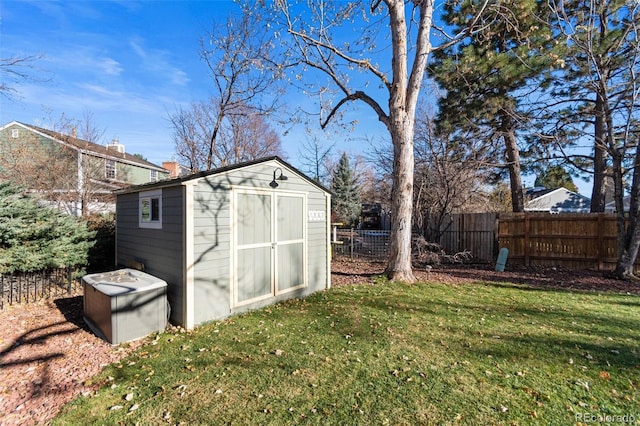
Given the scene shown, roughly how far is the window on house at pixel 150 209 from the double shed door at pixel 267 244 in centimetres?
132

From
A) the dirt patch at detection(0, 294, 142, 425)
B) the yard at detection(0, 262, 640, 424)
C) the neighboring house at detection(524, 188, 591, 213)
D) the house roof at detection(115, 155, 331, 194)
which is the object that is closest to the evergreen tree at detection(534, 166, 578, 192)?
the yard at detection(0, 262, 640, 424)

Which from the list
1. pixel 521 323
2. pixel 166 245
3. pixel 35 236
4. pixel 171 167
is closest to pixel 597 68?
pixel 521 323

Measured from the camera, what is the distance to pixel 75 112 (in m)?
11.9

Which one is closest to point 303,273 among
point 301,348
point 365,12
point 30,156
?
point 301,348

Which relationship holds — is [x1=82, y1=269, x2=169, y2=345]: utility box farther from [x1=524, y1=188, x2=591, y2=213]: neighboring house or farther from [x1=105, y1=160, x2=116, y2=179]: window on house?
[x1=524, y1=188, x2=591, y2=213]: neighboring house

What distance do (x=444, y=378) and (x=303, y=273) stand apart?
11.8ft

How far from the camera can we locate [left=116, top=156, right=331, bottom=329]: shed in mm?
4320

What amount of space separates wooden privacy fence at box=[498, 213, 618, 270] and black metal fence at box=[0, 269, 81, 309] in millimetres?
12091

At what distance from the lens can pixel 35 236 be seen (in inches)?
235

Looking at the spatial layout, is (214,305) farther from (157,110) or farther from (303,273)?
(157,110)

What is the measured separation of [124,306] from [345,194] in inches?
789

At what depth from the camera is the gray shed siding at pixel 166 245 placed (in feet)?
14.2

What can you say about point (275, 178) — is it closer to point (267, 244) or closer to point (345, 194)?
point (267, 244)

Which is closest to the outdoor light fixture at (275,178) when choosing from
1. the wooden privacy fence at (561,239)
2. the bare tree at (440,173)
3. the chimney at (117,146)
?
the bare tree at (440,173)
